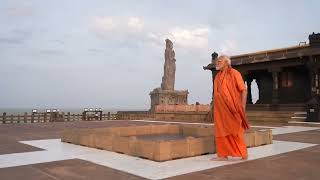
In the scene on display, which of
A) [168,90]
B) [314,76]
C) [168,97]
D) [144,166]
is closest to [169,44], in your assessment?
[168,90]

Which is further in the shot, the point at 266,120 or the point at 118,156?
the point at 266,120

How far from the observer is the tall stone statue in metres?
58.9

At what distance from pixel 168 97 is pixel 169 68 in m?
Answer: 8.17

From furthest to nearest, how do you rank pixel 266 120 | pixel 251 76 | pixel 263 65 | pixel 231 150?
1. pixel 251 76
2. pixel 263 65
3. pixel 266 120
4. pixel 231 150

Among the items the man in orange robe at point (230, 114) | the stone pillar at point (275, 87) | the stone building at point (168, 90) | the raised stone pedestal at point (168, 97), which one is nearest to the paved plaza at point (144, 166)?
the man in orange robe at point (230, 114)

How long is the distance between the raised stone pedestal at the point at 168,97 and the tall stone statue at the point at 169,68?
2631 mm

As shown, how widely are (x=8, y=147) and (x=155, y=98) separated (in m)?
43.2

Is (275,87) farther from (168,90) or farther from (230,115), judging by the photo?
(168,90)

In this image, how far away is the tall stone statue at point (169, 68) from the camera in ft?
193

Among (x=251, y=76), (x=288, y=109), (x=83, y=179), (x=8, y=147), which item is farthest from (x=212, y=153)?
(x=251, y=76)

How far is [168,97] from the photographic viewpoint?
180 feet

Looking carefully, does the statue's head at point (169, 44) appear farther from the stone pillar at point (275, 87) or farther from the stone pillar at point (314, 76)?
the stone pillar at point (314, 76)

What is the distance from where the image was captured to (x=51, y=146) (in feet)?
38.0

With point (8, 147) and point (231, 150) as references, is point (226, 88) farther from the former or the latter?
point (8, 147)
